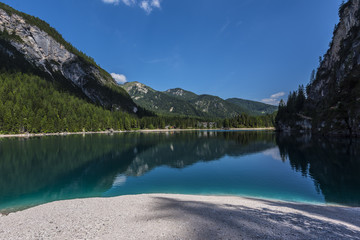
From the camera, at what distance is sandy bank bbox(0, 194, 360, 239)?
24.6 feet

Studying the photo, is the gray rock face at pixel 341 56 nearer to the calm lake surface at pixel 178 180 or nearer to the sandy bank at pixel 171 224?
the calm lake surface at pixel 178 180

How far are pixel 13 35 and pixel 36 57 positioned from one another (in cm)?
2801

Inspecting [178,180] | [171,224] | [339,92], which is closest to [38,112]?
[178,180]

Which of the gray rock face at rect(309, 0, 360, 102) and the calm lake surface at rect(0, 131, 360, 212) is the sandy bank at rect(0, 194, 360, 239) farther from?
the gray rock face at rect(309, 0, 360, 102)

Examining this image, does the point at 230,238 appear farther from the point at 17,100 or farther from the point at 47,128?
the point at 17,100

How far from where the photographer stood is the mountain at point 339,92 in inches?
2479

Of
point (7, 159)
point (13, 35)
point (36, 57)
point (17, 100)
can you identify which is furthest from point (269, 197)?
point (13, 35)

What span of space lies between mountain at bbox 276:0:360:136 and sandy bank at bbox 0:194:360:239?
235ft

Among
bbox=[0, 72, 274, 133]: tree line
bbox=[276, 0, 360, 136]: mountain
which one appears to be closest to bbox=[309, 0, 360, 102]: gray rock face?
bbox=[276, 0, 360, 136]: mountain

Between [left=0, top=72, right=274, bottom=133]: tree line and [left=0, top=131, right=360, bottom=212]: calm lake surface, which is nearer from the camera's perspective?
[left=0, top=131, right=360, bottom=212]: calm lake surface

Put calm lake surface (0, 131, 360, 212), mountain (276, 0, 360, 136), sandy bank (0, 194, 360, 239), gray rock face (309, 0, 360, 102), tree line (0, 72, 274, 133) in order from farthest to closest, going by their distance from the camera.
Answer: tree line (0, 72, 274, 133)
gray rock face (309, 0, 360, 102)
mountain (276, 0, 360, 136)
calm lake surface (0, 131, 360, 212)
sandy bank (0, 194, 360, 239)

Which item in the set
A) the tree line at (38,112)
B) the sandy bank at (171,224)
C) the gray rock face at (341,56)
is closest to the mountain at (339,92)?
the gray rock face at (341,56)

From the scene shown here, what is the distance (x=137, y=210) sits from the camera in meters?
11.3

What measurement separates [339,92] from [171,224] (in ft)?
299
